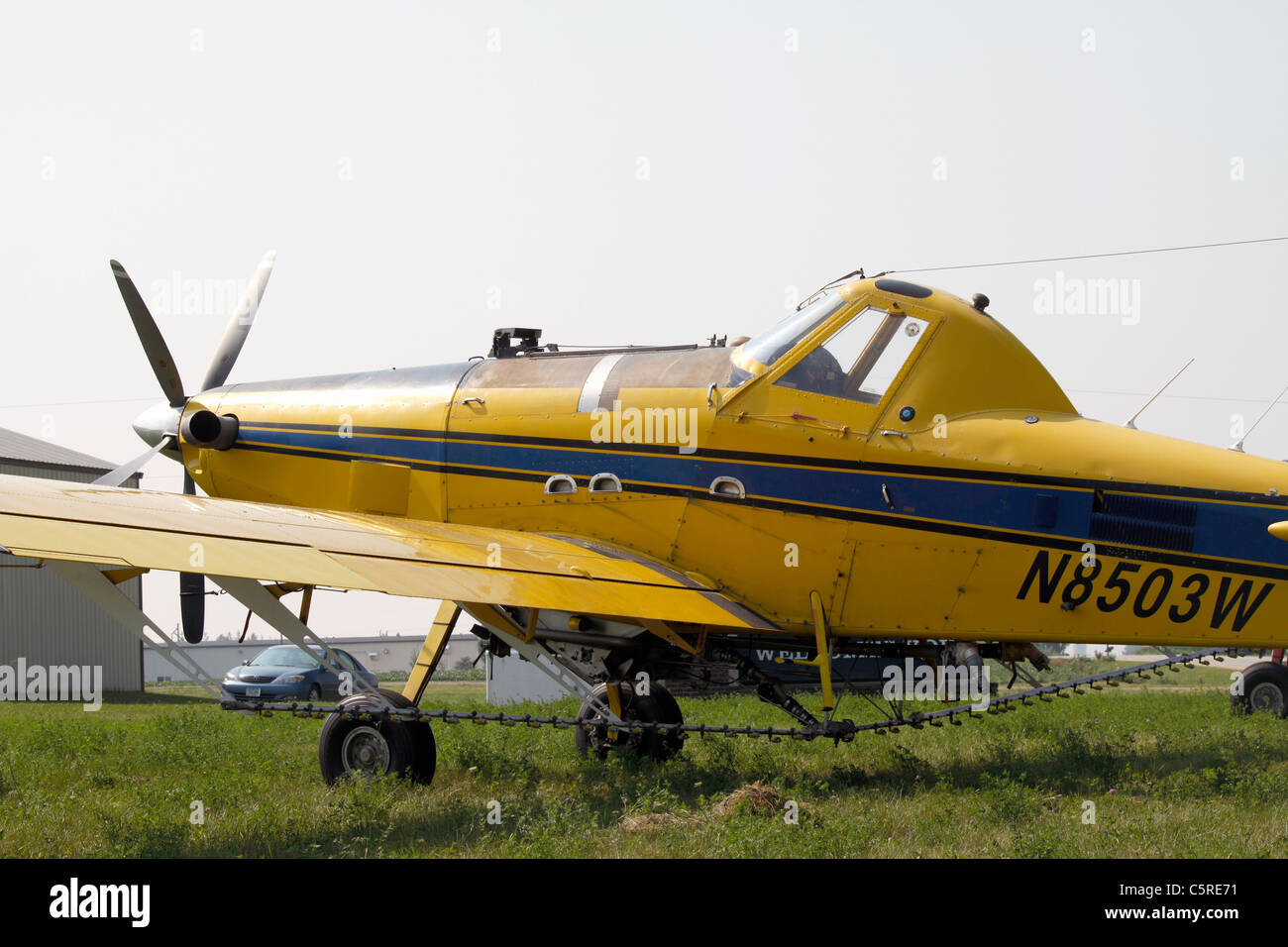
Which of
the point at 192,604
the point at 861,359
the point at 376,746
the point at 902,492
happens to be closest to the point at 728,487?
the point at 902,492

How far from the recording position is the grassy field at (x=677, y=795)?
24.0 feet

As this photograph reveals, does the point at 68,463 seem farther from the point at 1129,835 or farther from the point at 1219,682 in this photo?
the point at 1219,682

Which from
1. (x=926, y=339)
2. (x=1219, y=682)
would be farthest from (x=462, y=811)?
(x=1219, y=682)

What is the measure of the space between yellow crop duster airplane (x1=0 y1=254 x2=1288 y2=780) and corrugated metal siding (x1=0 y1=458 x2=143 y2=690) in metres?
20.0

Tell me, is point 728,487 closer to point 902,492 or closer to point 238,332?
point 902,492

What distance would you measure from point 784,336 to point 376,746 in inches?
186

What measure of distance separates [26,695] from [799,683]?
52.0 ft

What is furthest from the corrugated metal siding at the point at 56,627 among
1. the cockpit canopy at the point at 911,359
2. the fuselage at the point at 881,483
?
the cockpit canopy at the point at 911,359

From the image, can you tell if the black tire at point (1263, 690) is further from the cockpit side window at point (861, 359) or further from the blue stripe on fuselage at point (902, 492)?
the cockpit side window at point (861, 359)

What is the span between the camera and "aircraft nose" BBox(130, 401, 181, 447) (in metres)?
12.1

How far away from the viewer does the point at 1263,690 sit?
14961mm

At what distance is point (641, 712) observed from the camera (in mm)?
11164

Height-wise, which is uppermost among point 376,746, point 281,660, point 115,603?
point 115,603

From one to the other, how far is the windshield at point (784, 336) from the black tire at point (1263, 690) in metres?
8.90
